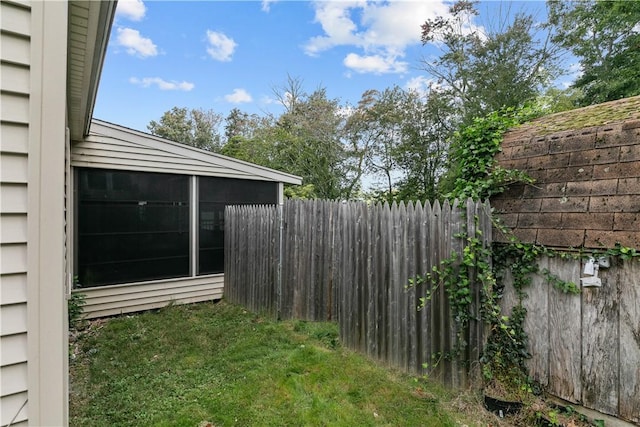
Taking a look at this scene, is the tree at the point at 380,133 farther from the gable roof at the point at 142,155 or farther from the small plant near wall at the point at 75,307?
the small plant near wall at the point at 75,307

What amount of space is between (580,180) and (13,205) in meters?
3.75

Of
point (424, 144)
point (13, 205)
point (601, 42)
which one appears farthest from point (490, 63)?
point (13, 205)

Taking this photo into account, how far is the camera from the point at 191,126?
23562 mm

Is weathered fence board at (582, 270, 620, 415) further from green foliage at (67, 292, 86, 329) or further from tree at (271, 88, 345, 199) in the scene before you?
tree at (271, 88, 345, 199)

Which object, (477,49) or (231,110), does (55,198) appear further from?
(231,110)

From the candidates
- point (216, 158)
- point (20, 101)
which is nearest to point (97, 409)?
point (20, 101)

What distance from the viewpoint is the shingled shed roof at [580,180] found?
7.73 feet

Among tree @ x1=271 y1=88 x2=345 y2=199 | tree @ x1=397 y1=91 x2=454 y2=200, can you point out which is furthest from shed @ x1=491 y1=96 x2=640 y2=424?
tree @ x1=271 y1=88 x2=345 y2=199

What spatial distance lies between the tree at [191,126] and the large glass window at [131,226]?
1819 cm

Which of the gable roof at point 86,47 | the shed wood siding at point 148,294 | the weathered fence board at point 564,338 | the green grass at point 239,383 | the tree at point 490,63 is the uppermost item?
the tree at point 490,63

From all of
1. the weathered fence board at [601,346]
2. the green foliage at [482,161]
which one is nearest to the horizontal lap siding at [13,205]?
the green foliage at [482,161]

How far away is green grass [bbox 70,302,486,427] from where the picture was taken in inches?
104

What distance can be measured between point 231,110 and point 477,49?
17561mm

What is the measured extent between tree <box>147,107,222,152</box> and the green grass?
67.3ft
